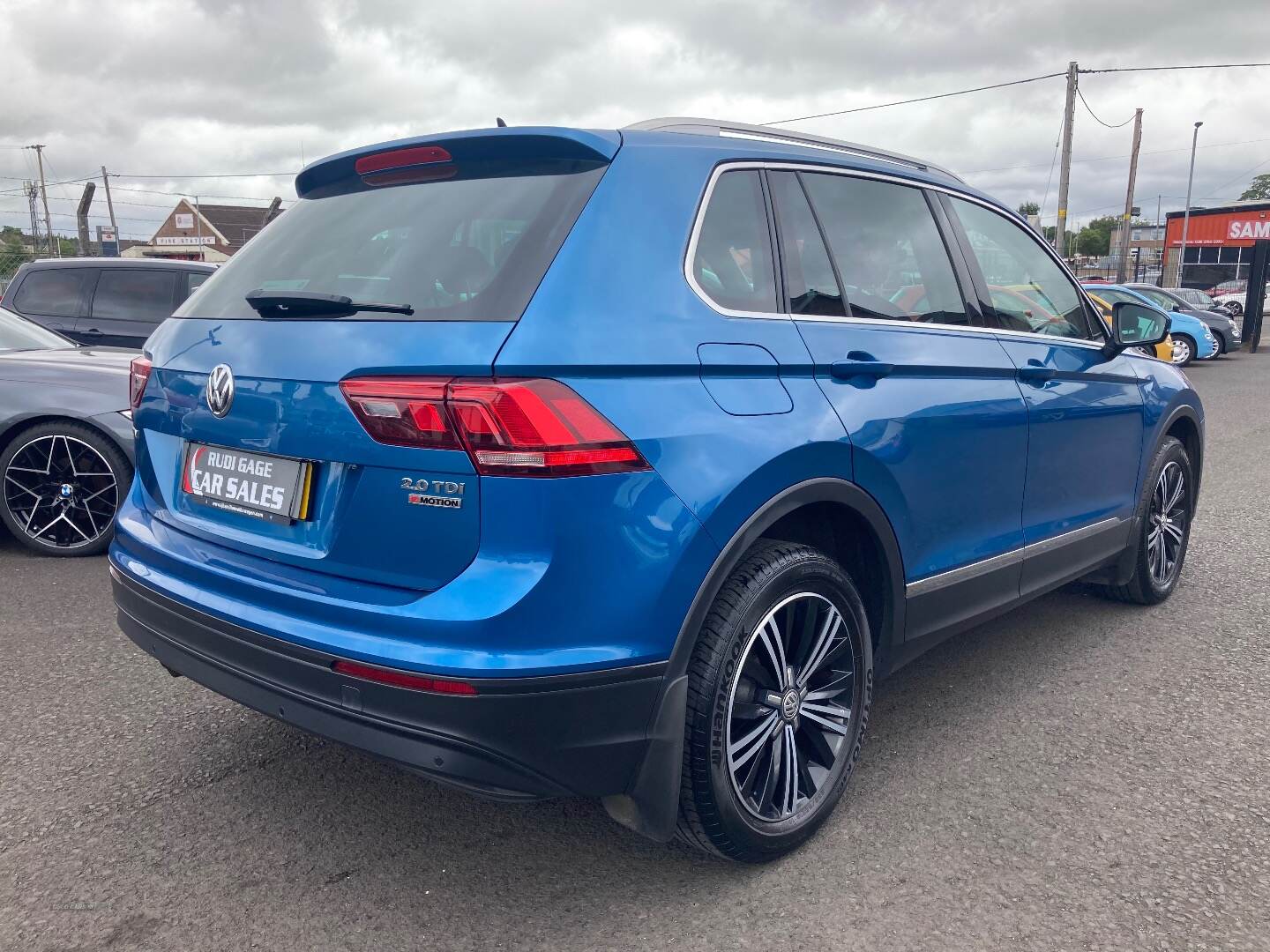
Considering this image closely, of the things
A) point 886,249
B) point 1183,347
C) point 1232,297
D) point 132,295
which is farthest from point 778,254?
point 1232,297

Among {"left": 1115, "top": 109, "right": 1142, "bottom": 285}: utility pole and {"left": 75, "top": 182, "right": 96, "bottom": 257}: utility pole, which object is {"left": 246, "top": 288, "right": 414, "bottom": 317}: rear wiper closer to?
{"left": 75, "top": 182, "right": 96, "bottom": 257}: utility pole

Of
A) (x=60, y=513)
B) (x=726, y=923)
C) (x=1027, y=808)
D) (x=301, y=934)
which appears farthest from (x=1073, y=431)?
(x=60, y=513)

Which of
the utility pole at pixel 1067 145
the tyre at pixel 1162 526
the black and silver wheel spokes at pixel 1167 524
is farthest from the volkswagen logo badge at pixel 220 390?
the utility pole at pixel 1067 145

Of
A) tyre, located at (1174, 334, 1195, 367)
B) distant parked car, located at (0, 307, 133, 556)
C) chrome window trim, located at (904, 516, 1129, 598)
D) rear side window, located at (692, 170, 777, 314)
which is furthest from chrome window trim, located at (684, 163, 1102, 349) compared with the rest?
tyre, located at (1174, 334, 1195, 367)

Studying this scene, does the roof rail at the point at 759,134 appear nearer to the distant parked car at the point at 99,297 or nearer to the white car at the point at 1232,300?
the distant parked car at the point at 99,297

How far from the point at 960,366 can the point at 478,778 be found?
188 cm

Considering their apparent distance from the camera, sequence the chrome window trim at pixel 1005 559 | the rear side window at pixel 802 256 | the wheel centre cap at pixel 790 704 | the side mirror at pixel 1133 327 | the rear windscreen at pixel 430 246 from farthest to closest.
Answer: the side mirror at pixel 1133 327 → the chrome window trim at pixel 1005 559 → the rear side window at pixel 802 256 → the wheel centre cap at pixel 790 704 → the rear windscreen at pixel 430 246

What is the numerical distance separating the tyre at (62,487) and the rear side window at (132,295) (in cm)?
395

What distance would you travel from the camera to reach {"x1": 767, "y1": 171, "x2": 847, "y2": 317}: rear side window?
2.69 m

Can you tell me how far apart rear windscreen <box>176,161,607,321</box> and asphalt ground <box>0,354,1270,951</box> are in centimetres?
105

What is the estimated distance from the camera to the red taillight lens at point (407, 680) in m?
2.00

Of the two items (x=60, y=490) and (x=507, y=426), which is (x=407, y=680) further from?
(x=60, y=490)

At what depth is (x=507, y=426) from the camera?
2000mm

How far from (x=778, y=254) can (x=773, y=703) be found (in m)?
1.14
